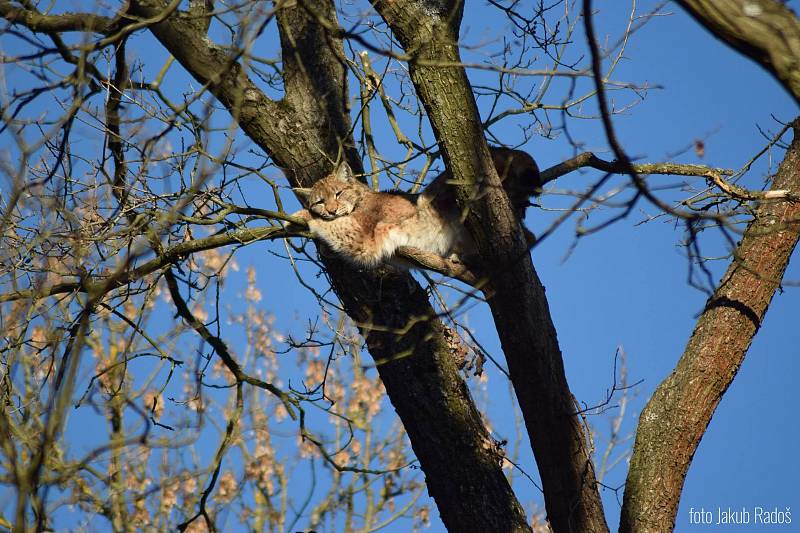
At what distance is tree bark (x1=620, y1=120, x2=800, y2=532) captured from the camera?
4.21m

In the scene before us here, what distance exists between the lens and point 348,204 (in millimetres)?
5125

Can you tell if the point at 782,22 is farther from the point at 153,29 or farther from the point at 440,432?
the point at 153,29

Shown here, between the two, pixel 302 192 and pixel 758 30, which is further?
pixel 302 192

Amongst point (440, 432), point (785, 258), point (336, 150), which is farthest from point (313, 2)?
point (785, 258)

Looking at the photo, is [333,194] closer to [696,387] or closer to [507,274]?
[507,274]

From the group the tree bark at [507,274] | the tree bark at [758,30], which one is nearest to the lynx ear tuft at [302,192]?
the tree bark at [507,274]

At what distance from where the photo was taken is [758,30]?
184 centimetres

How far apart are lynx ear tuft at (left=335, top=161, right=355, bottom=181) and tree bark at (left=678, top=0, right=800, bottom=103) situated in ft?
10.1

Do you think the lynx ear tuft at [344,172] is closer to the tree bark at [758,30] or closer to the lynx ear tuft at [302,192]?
the lynx ear tuft at [302,192]

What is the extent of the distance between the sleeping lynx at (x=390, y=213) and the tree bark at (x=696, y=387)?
1.26 m

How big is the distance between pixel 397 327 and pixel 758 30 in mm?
2942

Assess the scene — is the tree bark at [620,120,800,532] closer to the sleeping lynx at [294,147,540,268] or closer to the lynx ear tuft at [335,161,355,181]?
the sleeping lynx at [294,147,540,268]

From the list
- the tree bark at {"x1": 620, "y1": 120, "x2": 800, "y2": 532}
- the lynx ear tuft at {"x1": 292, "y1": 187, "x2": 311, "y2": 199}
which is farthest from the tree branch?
the tree bark at {"x1": 620, "y1": 120, "x2": 800, "y2": 532}

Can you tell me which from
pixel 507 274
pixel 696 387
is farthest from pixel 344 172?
pixel 696 387
